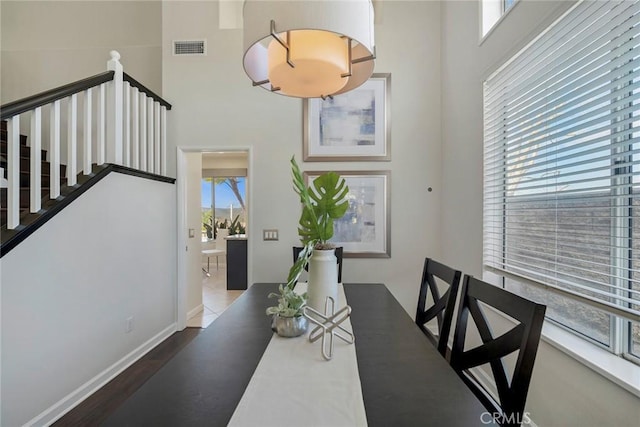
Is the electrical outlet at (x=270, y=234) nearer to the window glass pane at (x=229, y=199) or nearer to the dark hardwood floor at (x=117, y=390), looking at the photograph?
the dark hardwood floor at (x=117, y=390)

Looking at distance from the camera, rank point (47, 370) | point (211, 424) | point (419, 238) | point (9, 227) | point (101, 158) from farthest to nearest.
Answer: point (419, 238), point (101, 158), point (47, 370), point (9, 227), point (211, 424)

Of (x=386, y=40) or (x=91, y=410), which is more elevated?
(x=386, y=40)

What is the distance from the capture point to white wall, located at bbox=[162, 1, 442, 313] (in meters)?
Result: 3.22

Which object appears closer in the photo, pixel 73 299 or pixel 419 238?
pixel 73 299

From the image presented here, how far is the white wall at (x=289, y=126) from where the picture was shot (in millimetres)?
3221

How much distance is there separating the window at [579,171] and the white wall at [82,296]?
2.85m

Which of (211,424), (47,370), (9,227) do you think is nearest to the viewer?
(211,424)

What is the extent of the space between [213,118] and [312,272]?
253 cm

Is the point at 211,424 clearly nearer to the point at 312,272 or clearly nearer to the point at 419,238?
the point at 312,272

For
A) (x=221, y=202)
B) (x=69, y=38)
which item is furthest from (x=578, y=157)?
(x=221, y=202)

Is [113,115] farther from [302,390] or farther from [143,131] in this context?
[302,390]

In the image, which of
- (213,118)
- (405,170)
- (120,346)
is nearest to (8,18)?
(213,118)

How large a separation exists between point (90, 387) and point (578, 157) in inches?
130

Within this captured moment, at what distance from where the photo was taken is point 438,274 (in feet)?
5.79
